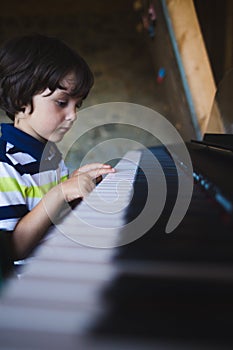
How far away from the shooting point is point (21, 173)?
45.0 inches

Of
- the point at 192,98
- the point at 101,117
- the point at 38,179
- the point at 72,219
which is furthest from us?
the point at 101,117

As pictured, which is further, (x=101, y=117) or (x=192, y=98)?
(x=101, y=117)

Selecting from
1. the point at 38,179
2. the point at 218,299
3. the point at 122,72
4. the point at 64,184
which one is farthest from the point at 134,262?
the point at 122,72

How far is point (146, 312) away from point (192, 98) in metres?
2.72

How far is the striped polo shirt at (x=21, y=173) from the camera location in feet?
3.46

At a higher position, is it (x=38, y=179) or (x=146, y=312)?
(x=146, y=312)

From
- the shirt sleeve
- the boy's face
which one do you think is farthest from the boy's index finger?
the boy's face

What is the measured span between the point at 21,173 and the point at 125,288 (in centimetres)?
88

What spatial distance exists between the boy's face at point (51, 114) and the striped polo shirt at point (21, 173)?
5cm

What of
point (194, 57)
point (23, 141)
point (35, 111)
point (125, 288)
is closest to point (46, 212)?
point (23, 141)

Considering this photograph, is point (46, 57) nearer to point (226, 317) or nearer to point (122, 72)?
point (226, 317)

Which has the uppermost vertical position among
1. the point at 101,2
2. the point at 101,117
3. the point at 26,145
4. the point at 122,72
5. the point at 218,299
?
the point at 101,2

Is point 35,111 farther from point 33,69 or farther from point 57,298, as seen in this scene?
point 57,298

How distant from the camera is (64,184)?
97 cm
